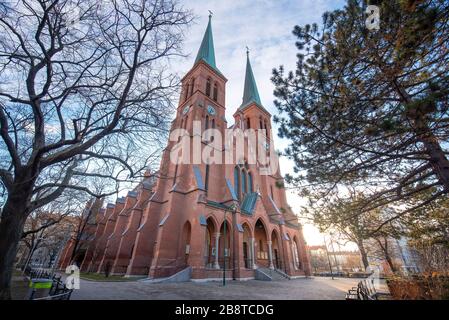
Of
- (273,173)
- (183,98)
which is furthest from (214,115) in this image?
(273,173)

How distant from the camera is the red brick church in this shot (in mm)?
17719

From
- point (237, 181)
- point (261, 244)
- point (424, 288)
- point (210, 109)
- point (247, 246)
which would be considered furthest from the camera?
point (210, 109)

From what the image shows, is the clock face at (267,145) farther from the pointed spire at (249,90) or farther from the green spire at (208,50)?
the green spire at (208,50)

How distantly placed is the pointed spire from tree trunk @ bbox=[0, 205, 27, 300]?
3331 centimetres

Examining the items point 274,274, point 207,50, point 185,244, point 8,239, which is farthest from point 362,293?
point 207,50

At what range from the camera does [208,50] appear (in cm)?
3181

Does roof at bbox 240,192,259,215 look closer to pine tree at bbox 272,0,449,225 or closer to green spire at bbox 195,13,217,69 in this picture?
pine tree at bbox 272,0,449,225

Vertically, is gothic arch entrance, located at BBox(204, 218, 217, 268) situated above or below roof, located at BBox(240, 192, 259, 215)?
below

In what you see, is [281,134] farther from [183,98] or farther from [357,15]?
[183,98]

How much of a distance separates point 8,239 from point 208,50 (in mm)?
32271

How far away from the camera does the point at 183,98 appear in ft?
97.6

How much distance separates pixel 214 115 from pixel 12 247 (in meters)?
23.6

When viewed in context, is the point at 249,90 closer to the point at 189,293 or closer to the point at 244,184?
the point at 244,184

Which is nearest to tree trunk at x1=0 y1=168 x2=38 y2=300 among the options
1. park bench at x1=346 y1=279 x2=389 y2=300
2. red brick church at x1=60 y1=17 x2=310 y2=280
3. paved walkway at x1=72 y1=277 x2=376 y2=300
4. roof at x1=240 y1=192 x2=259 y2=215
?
paved walkway at x1=72 y1=277 x2=376 y2=300
